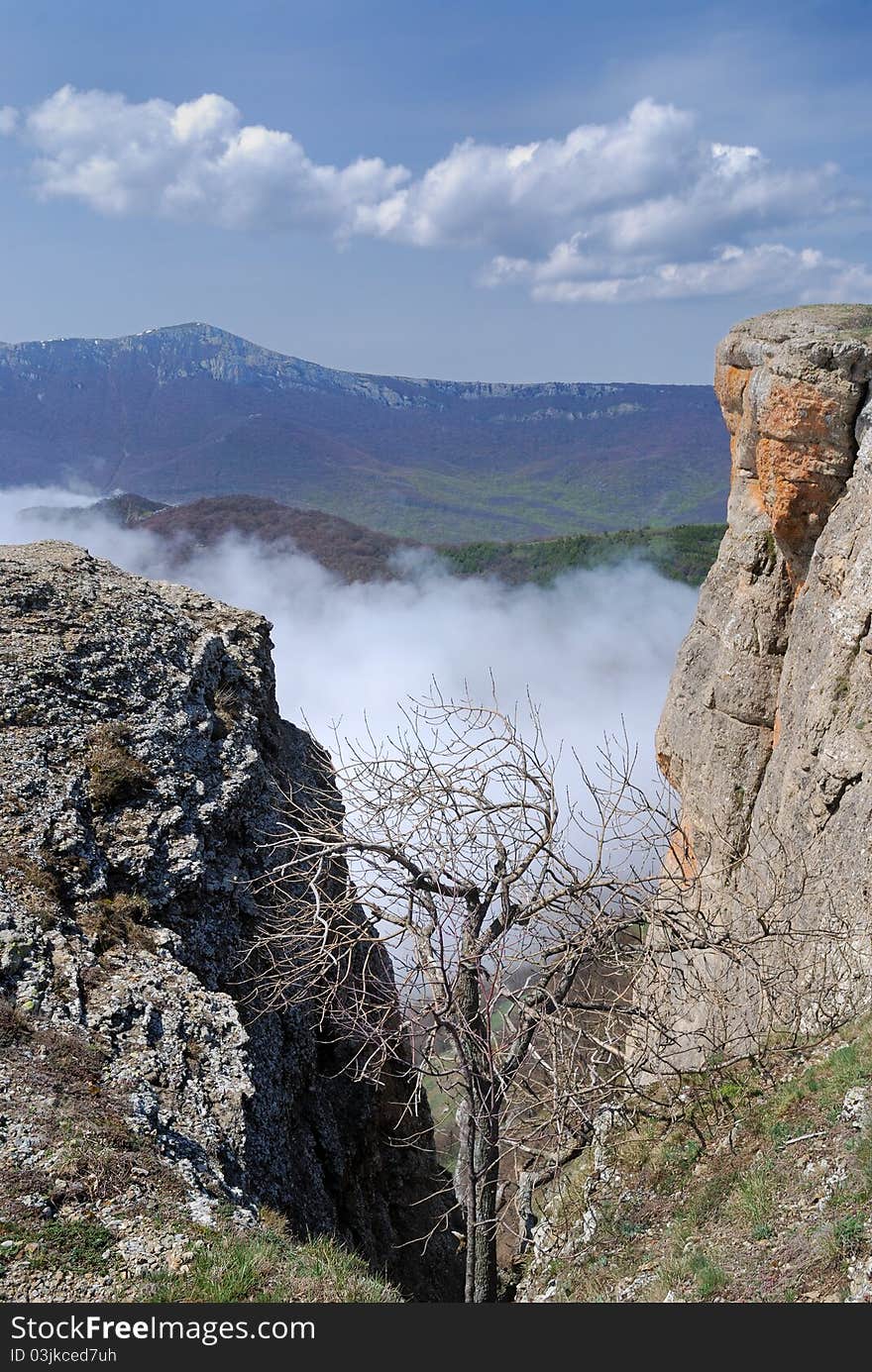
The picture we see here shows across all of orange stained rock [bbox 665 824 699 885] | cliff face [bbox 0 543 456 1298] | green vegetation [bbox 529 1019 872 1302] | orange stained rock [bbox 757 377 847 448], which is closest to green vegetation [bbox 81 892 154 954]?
cliff face [bbox 0 543 456 1298]

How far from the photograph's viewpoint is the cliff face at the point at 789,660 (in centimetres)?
1215

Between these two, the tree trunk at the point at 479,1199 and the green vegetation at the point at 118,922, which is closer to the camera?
the tree trunk at the point at 479,1199

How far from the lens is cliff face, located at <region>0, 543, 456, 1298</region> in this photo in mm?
8727

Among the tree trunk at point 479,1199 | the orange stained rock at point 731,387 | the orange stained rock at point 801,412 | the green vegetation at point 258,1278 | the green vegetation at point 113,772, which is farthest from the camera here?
the orange stained rock at point 731,387

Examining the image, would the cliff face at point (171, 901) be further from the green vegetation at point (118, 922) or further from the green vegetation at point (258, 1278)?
the green vegetation at point (258, 1278)

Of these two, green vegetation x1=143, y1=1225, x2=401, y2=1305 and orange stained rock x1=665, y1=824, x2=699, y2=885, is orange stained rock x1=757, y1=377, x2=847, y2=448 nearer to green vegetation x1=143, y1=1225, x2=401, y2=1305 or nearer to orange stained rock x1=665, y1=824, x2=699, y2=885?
orange stained rock x1=665, y1=824, x2=699, y2=885

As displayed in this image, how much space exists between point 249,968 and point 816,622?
10.4m

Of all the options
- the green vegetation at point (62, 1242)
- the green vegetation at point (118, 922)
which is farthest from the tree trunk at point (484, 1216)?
the green vegetation at point (118, 922)

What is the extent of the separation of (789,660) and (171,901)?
11257mm

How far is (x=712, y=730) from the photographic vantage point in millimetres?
18594

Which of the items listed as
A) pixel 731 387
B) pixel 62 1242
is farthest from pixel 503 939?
pixel 731 387

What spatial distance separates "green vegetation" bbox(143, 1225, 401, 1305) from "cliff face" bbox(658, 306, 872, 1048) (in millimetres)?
4852

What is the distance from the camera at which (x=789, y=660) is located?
Result: 653 inches

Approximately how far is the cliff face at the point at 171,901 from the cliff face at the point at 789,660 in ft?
14.6
